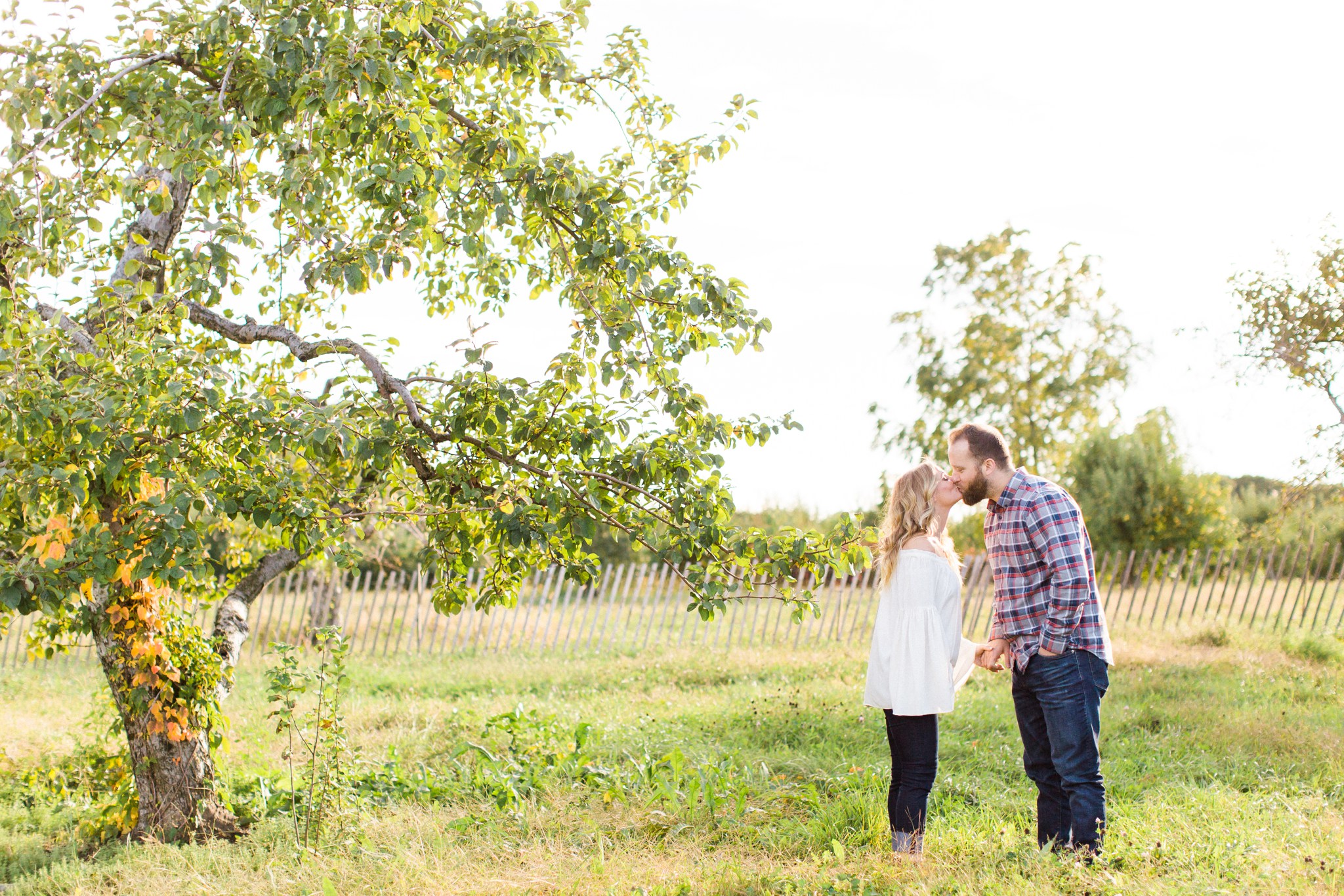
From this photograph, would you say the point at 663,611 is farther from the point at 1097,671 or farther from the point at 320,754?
the point at 1097,671

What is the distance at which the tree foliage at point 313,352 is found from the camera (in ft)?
12.7

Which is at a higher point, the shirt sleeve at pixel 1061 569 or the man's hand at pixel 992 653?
the shirt sleeve at pixel 1061 569

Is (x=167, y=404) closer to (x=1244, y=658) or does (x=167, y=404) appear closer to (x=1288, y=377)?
(x=1244, y=658)

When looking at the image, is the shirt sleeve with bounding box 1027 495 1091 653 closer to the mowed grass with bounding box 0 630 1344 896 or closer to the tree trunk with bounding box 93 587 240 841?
the mowed grass with bounding box 0 630 1344 896

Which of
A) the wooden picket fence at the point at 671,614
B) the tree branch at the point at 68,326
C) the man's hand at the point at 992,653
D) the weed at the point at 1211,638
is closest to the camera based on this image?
the man's hand at the point at 992,653

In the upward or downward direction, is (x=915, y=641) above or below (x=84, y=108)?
below

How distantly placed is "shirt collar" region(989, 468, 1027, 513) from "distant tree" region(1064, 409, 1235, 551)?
1548cm

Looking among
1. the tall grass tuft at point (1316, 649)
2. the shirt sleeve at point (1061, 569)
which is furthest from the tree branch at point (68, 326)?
the tall grass tuft at point (1316, 649)

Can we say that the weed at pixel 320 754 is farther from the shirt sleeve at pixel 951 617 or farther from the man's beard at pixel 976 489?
the man's beard at pixel 976 489

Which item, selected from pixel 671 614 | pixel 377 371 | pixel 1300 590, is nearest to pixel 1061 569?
pixel 377 371

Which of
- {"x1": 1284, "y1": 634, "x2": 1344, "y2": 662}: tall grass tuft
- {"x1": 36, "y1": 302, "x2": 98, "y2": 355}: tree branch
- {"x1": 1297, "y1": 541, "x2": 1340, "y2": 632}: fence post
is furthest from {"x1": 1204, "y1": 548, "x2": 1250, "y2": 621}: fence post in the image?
{"x1": 36, "y1": 302, "x2": 98, "y2": 355}: tree branch

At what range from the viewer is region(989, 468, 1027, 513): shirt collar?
13.6 feet

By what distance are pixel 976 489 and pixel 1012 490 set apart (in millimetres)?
150

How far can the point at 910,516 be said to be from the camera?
409cm
